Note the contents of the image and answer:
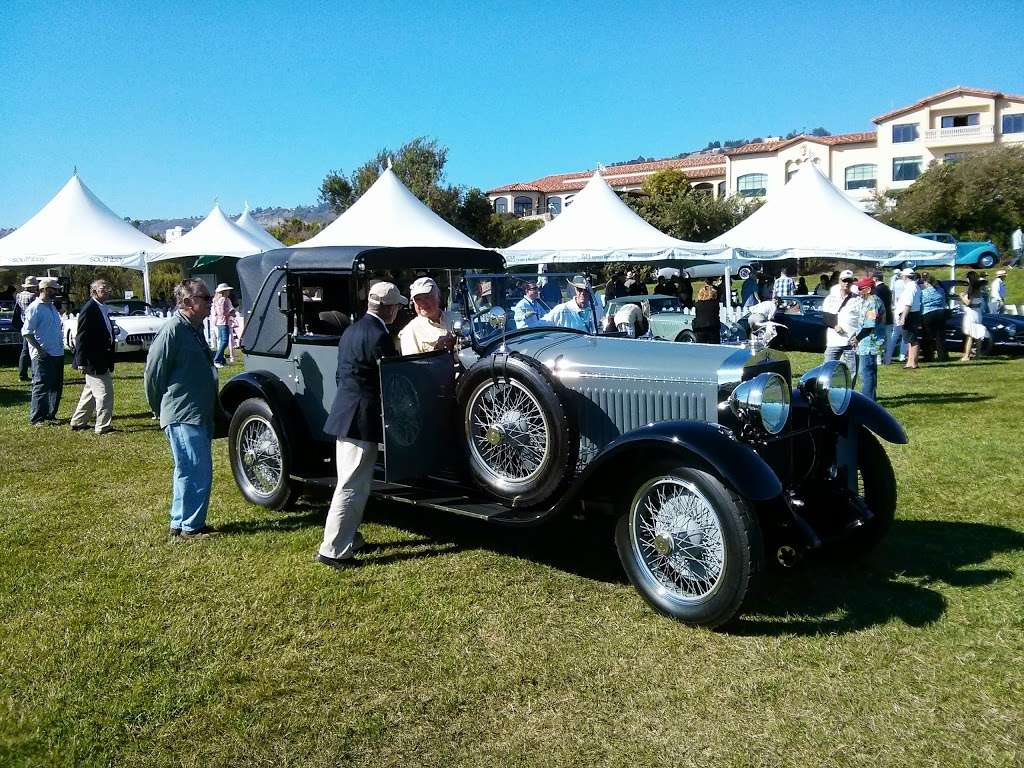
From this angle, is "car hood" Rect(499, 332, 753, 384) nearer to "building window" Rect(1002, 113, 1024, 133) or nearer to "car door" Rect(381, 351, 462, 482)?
"car door" Rect(381, 351, 462, 482)

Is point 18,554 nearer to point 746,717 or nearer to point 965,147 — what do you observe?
point 746,717

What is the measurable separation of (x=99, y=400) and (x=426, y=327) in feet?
19.2

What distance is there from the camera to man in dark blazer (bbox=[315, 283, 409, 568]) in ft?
16.1

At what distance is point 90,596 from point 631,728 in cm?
324

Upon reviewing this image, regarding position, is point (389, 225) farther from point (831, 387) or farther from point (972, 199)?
point (972, 199)

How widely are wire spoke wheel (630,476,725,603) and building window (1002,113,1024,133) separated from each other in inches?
2479

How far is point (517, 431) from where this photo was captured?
16.1 ft

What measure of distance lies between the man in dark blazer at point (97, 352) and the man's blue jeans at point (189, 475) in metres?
4.28

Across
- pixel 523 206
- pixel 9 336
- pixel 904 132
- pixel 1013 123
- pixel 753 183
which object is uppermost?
pixel 904 132

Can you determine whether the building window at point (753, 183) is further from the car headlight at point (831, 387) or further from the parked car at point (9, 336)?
the car headlight at point (831, 387)

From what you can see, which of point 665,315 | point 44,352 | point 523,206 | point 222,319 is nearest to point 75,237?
point 222,319

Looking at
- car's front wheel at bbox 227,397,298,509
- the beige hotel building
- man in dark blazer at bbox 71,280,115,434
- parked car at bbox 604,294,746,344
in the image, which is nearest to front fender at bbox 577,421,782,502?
car's front wheel at bbox 227,397,298,509

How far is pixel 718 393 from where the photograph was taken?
14.7 feet

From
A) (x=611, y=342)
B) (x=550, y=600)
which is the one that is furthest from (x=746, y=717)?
(x=611, y=342)
